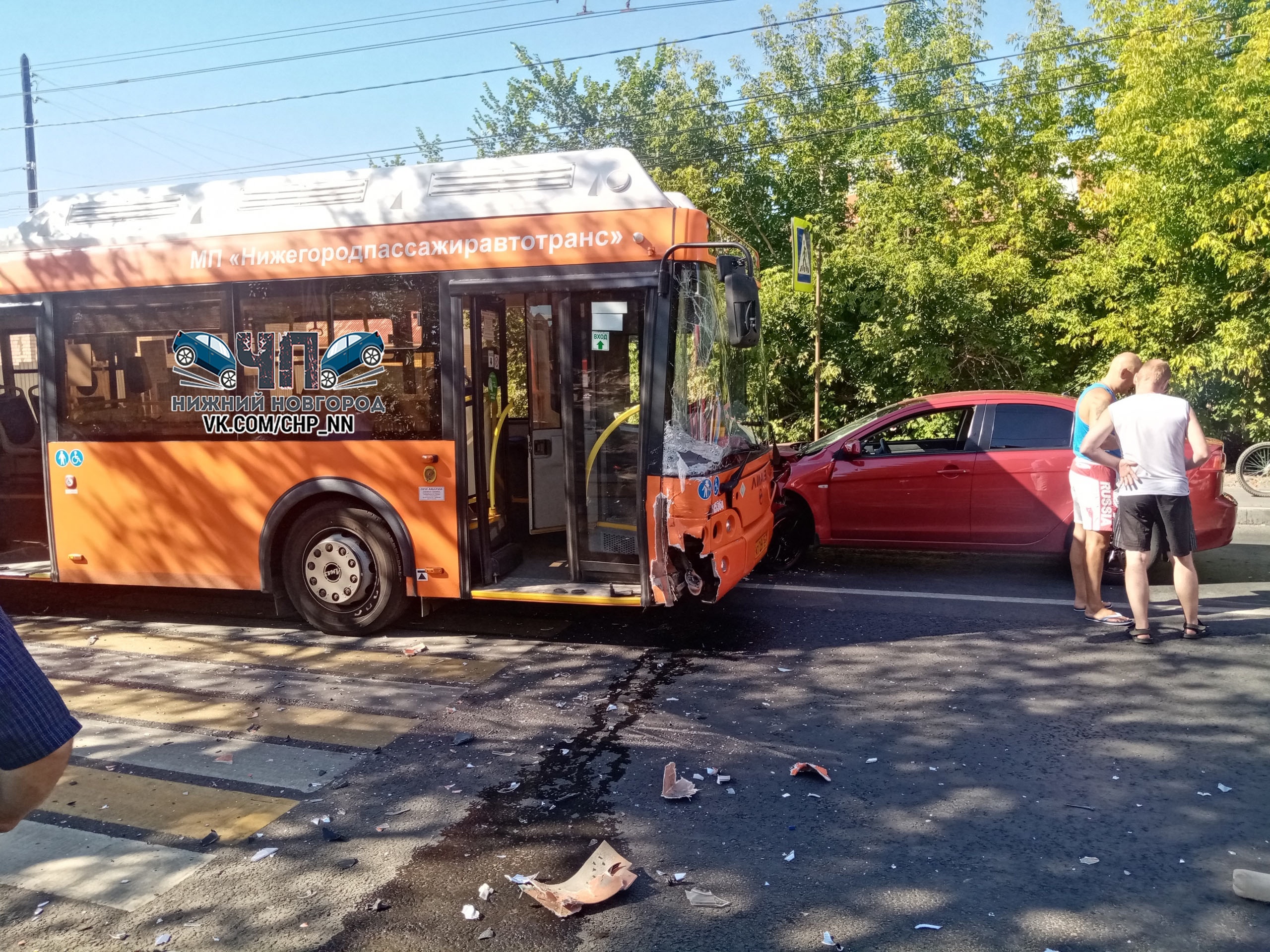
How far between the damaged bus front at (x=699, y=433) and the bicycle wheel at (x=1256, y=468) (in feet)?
31.3

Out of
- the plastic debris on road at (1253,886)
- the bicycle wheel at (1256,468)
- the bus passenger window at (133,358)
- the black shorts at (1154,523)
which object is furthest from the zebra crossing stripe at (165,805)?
the bicycle wheel at (1256,468)

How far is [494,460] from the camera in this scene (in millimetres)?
7258

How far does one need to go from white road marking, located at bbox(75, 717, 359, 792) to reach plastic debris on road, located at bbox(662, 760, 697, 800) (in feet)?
5.26

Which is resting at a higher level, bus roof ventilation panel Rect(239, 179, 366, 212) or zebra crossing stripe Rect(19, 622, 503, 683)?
bus roof ventilation panel Rect(239, 179, 366, 212)

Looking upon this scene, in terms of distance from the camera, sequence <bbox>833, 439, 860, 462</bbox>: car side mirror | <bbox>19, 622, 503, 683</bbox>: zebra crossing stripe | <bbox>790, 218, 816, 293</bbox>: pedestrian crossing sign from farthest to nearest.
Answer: <bbox>790, 218, 816, 293</bbox>: pedestrian crossing sign, <bbox>833, 439, 860, 462</bbox>: car side mirror, <bbox>19, 622, 503, 683</bbox>: zebra crossing stripe

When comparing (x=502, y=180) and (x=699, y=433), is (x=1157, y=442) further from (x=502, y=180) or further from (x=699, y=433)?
(x=502, y=180)

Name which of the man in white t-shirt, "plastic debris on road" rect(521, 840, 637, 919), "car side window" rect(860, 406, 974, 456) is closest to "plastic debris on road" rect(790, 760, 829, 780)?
"plastic debris on road" rect(521, 840, 637, 919)

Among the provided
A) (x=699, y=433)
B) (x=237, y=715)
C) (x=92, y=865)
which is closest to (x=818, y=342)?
(x=699, y=433)

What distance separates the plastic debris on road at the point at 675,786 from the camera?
175 inches

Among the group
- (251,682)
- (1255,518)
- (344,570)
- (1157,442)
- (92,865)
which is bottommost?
(92,865)

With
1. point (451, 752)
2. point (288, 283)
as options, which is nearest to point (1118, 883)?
point (451, 752)

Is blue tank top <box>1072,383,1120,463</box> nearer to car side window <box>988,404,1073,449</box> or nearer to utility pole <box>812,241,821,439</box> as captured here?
car side window <box>988,404,1073,449</box>

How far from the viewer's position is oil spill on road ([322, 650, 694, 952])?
3.39 metres

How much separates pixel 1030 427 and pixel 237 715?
22.2 feet
